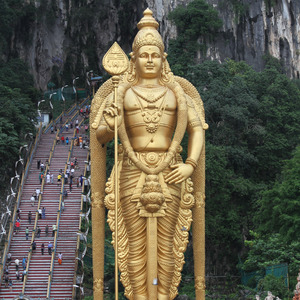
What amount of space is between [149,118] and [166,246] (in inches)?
84.4

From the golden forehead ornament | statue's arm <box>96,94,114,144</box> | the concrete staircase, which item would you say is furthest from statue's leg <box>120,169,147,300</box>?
the concrete staircase

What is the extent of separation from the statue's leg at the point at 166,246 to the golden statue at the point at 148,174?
0.05 ft

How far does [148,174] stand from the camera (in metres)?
15.4

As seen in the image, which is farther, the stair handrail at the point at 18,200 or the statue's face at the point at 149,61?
the stair handrail at the point at 18,200

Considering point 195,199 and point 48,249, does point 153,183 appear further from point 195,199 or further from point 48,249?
point 48,249

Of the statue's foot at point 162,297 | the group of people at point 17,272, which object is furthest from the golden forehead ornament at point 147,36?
the group of people at point 17,272

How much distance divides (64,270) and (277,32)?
81.2 feet

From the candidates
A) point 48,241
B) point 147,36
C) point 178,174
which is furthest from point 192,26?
point 178,174

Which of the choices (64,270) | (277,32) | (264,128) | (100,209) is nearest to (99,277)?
(100,209)

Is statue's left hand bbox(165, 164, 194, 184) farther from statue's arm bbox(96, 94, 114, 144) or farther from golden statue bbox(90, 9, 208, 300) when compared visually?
statue's arm bbox(96, 94, 114, 144)

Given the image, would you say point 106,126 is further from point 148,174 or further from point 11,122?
point 11,122

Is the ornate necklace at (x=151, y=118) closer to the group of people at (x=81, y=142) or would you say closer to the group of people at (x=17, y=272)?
the group of people at (x=17, y=272)

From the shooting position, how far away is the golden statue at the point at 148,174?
1529 cm

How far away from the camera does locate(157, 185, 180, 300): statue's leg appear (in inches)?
604
